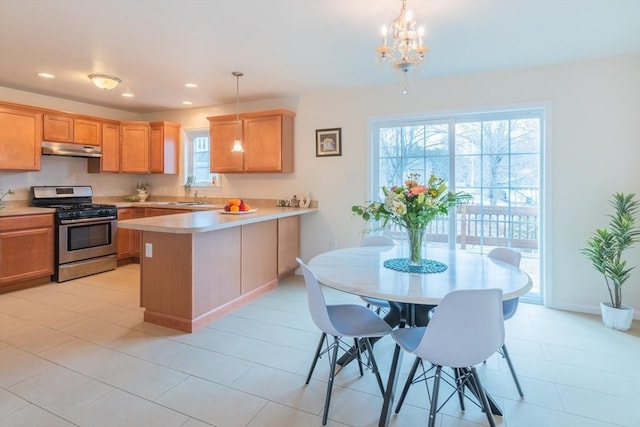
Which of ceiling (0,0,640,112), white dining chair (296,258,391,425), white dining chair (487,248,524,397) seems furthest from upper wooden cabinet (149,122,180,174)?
white dining chair (487,248,524,397)

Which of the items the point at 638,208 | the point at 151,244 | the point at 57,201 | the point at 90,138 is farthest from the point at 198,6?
the point at 638,208

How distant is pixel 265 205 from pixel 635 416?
4160mm

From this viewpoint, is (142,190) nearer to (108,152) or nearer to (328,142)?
(108,152)

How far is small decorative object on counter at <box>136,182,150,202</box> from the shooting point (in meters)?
5.77

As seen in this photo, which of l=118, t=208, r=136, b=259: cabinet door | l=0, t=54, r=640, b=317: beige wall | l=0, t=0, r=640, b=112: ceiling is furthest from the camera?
l=118, t=208, r=136, b=259: cabinet door

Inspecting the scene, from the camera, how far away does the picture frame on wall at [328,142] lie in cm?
439

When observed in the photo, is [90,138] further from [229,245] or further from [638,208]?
[638,208]

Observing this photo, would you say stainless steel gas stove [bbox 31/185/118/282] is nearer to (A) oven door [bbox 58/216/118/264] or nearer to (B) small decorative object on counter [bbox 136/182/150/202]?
(A) oven door [bbox 58/216/118/264]

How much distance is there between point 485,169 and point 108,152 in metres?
5.24

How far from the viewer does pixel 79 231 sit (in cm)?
436

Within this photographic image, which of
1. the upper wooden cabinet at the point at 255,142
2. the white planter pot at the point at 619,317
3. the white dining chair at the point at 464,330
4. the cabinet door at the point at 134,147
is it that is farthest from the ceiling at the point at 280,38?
the white planter pot at the point at 619,317

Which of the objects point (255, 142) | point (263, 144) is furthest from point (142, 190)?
point (263, 144)

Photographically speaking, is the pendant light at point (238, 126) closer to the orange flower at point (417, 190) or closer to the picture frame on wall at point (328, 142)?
the picture frame on wall at point (328, 142)

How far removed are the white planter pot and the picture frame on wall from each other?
315 cm
